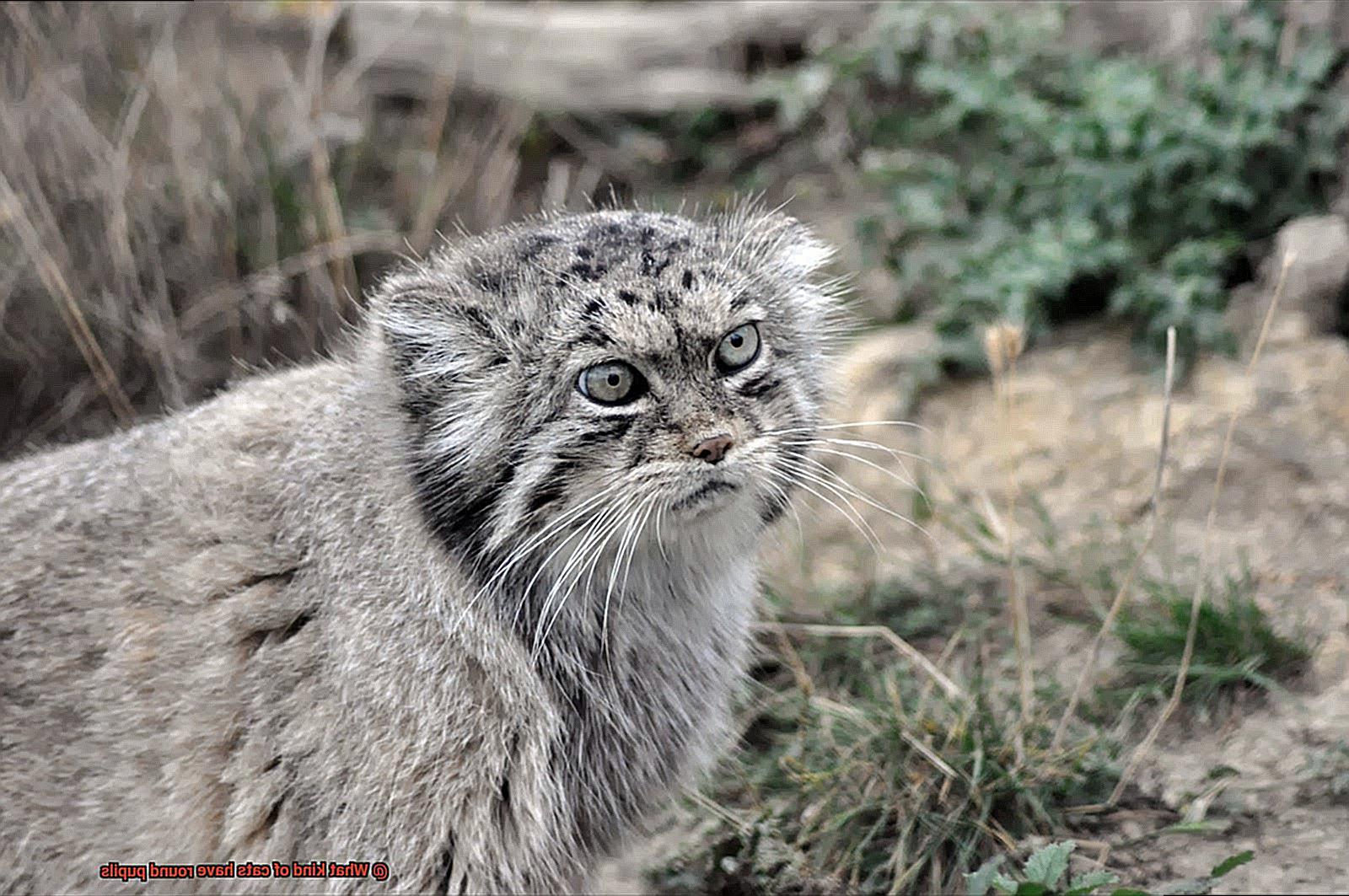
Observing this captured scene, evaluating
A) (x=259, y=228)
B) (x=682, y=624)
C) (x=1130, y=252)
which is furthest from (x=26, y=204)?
(x=1130, y=252)

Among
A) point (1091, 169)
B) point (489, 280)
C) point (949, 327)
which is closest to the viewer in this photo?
point (489, 280)

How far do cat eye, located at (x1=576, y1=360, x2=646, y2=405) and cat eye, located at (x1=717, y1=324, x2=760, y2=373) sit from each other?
8.9 inches

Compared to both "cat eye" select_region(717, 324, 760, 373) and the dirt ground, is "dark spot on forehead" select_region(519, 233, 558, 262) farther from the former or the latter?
the dirt ground

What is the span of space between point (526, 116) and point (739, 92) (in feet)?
3.72

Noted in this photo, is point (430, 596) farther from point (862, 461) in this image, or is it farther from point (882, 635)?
point (882, 635)

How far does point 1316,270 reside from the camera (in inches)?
213

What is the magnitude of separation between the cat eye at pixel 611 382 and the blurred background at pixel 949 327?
813 mm

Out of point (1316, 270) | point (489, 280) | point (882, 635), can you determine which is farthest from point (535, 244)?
point (1316, 270)

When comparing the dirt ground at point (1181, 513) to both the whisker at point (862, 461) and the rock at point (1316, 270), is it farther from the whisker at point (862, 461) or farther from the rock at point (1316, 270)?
the whisker at point (862, 461)

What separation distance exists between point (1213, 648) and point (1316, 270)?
1.68 metres

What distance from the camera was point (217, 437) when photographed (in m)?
3.90

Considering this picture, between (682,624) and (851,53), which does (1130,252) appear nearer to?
(851,53)

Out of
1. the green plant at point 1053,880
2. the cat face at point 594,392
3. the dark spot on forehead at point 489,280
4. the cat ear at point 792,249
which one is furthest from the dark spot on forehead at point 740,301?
the green plant at point 1053,880

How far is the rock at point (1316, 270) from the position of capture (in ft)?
17.7
